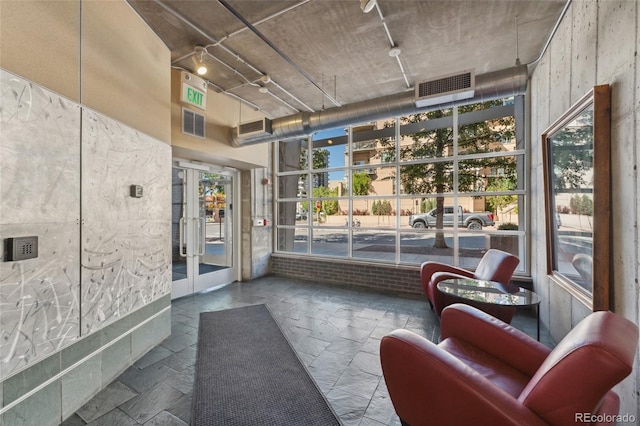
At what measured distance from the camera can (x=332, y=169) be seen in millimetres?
5688

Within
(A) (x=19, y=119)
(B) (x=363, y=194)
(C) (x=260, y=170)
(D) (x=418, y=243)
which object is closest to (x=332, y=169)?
(B) (x=363, y=194)

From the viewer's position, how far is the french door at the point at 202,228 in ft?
15.0

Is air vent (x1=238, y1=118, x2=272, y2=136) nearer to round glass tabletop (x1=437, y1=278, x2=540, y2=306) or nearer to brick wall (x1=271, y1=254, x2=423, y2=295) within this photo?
brick wall (x1=271, y1=254, x2=423, y2=295)

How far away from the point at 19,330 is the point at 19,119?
1247 millimetres

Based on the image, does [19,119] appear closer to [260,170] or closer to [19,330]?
[19,330]

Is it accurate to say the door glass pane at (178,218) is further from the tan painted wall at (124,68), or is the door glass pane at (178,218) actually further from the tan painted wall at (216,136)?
the tan painted wall at (124,68)

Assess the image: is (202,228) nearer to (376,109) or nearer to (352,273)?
(352,273)

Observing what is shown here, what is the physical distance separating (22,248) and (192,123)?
2.87 m

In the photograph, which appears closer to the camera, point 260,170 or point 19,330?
point 19,330

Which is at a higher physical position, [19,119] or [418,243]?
[19,119]

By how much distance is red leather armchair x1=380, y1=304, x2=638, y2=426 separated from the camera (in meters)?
1.03

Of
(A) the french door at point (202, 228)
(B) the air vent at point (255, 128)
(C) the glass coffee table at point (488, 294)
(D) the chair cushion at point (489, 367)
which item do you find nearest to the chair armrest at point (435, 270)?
(C) the glass coffee table at point (488, 294)

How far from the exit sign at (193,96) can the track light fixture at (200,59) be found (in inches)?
10.8

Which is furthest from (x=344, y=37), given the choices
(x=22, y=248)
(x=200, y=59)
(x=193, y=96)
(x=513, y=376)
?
(x=513, y=376)
